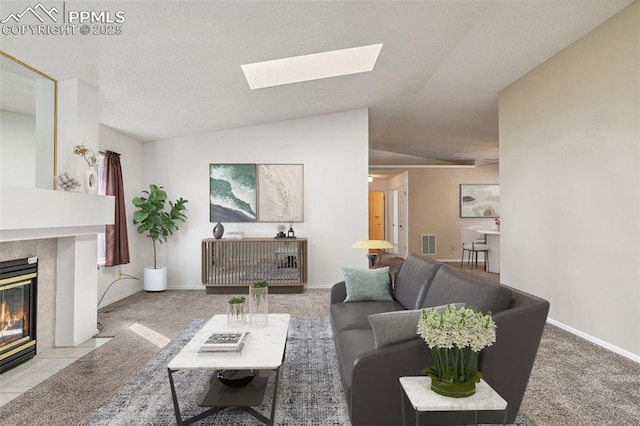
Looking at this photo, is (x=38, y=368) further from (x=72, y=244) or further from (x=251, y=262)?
(x=251, y=262)

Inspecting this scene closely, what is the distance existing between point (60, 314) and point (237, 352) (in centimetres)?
229

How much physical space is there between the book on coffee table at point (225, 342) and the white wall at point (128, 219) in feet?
10.8

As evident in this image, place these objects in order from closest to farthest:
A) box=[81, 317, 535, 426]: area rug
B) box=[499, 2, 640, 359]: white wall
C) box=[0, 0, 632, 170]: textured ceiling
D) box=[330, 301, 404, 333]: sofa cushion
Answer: box=[81, 317, 535, 426]: area rug
box=[330, 301, 404, 333]: sofa cushion
box=[0, 0, 632, 170]: textured ceiling
box=[499, 2, 640, 359]: white wall

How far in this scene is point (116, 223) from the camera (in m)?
4.93

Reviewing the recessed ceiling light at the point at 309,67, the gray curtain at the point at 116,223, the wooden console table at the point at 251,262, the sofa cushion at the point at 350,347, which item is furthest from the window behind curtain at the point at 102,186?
the sofa cushion at the point at 350,347

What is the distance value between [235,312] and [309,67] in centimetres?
303

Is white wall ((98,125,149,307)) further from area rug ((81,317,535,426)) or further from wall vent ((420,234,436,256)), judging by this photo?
wall vent ((420,234,436,256))

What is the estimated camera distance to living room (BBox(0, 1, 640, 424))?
3104 mm

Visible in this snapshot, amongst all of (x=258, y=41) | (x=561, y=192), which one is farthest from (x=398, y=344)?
(x=561, y=192)

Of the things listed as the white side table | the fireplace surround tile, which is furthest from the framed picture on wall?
the fireplace surround tile

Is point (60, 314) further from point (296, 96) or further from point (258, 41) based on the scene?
point (296, 96)

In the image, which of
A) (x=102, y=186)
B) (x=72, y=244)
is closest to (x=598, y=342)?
(x=72, y=244)

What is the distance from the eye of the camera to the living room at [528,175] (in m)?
3.10

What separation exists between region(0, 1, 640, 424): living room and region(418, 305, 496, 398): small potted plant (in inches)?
Result: 94.3
